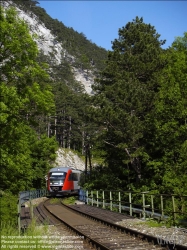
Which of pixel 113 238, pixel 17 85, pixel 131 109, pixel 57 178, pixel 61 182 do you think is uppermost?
pixel 131 109

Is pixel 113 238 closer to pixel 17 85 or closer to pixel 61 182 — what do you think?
pixel 17 85

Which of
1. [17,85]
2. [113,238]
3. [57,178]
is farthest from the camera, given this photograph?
[57,178]

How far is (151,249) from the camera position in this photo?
8914mm

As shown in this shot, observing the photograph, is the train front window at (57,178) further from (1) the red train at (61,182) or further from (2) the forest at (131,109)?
(2) the forest at (131,109)

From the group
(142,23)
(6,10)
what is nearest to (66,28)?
(142,23)

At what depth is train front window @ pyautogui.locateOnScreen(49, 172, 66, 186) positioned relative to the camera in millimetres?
37219

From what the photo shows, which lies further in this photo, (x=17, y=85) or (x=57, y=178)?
(x=57, y=178)

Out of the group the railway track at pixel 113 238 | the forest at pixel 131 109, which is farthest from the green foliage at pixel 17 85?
the railway track at pixel 113 238

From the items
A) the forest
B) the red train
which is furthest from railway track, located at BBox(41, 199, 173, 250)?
the red train

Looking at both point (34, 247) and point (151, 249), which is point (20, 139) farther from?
point (151, 249)

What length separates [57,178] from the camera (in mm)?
37531

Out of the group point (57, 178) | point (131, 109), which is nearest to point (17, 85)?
point (131, 109)

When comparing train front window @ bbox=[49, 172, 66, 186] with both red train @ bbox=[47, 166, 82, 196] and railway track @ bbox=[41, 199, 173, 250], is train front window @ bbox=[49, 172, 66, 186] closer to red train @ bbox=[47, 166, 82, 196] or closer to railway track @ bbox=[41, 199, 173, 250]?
red train @ bbox=[47, 166, 82, 196]

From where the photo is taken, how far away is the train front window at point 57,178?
37219 millimetres
